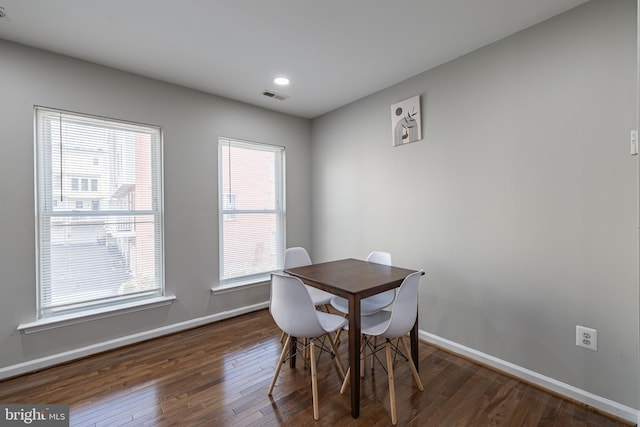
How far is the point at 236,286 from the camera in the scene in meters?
3.48

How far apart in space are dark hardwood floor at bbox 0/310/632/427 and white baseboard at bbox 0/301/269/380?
0.18 feet

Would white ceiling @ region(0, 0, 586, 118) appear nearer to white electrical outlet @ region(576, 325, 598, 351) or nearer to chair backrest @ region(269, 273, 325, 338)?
chair backrest @ region(269, 273, 325, 338)

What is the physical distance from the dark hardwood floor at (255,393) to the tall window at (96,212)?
2.02 ft

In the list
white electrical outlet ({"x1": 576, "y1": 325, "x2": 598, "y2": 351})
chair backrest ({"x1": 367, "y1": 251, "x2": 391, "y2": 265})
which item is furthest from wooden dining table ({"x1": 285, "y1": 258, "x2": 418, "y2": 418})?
white electrical outlet ({"x1": 576, "y1": 325, "x2": 598, "y2": 351})

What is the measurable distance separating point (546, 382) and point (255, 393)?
2.09 metres

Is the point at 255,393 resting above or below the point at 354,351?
below

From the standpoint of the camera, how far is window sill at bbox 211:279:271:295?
335 centimetres

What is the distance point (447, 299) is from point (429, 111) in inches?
70.9

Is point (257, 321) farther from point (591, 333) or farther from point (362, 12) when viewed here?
point (362, 12)

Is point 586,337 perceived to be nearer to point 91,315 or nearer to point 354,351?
point 354,351

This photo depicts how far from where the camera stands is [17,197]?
89.3 inches

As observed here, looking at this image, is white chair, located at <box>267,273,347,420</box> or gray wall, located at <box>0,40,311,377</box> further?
gray wall, located at <box>0,40,311,377</box>

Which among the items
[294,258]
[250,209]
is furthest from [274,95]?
[294,258]
